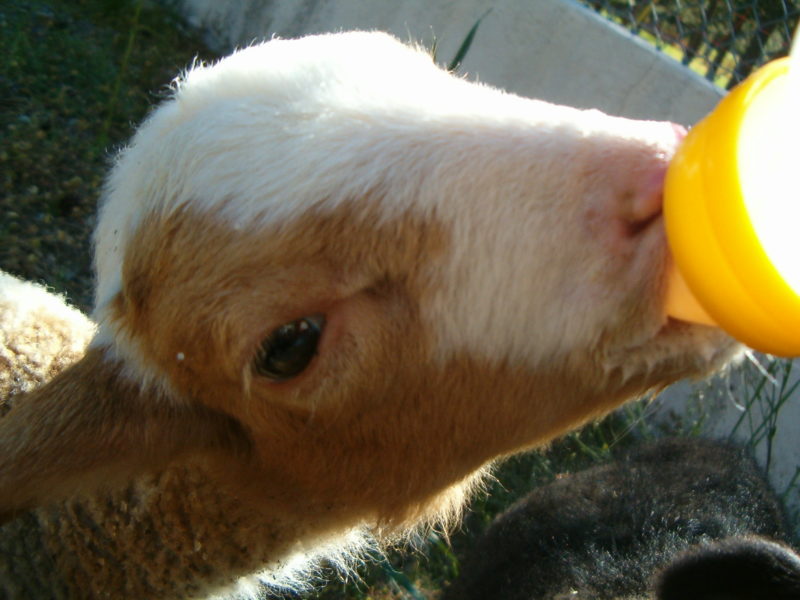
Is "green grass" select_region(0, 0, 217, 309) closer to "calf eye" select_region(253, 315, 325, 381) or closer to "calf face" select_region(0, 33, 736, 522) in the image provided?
"calf face" select_region(0, 33, 736, 522)

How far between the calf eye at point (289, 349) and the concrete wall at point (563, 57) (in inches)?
126

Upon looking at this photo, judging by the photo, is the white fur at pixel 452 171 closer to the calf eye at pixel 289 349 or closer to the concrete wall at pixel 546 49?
the calf eye at pixel 289 349

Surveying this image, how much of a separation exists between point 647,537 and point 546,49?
3.90m

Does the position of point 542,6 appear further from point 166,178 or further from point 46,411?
point 46,411

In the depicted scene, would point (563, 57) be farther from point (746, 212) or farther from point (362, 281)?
point (746, 212)

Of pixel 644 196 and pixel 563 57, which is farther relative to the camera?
pixel 563 57

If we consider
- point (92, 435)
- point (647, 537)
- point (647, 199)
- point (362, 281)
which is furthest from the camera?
point (647, 537)

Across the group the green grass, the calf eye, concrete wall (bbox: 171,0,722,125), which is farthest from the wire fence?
the calf eye

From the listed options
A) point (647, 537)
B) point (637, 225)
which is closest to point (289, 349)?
point (637, 225)

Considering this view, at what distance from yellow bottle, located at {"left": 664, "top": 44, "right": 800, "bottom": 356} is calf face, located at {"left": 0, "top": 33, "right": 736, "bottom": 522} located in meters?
0.15

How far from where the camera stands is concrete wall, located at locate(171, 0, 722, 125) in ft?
16.7

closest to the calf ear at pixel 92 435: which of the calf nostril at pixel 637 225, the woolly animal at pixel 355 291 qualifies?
the woolly animal at pixel 355 291

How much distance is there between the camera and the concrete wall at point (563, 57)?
485cm

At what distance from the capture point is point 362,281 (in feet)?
6.29
